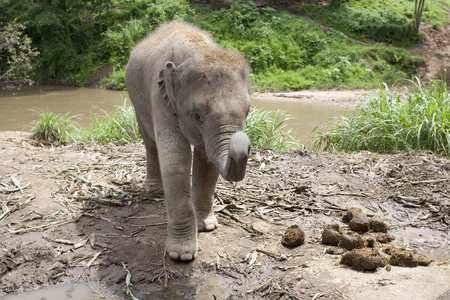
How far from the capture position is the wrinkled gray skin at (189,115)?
3430mm

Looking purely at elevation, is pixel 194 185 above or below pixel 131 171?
above

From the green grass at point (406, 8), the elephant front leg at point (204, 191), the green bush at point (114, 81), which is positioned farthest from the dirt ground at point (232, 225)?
the green grass at point (406, 8)

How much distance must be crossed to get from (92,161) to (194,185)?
257 cm

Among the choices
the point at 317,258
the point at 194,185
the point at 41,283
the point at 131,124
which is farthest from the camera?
the point at 131,124

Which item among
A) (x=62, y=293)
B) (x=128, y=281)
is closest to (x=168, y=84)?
(x=128, y=281)

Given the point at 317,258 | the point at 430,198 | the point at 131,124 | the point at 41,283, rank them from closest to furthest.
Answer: the point at 41,283 → the point at 317,258 → the point at 430,198 → the point at 131,124

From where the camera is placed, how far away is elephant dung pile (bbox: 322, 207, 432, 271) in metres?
3.82

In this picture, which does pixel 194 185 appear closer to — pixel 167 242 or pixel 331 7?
pixel 167 242

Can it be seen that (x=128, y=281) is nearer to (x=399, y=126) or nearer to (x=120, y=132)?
(x=399, y=126)

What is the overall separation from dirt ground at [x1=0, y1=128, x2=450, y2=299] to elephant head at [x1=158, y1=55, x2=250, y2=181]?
112cm

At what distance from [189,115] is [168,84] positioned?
0.39 metres

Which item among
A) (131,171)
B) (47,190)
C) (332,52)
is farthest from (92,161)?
(332,52)

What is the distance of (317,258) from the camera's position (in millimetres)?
4109

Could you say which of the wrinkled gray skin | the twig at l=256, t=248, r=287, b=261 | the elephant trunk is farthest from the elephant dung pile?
the elephant trunk
